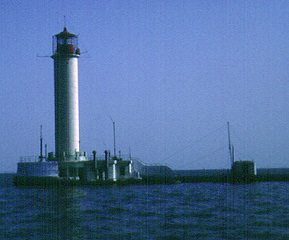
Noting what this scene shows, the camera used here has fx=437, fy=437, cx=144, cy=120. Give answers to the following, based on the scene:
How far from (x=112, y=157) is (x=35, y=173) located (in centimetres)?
1245

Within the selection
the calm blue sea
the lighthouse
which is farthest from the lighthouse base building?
the calm blue sea

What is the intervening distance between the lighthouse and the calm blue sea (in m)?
21.0

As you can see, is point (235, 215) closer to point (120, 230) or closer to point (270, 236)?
point (270, 236)

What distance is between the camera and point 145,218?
3253cm

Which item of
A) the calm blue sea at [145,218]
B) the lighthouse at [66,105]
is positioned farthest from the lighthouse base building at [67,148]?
the calm blue sea at [145,218]

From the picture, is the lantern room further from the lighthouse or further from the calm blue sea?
the calm blue sea

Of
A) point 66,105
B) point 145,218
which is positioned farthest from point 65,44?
point 145,218

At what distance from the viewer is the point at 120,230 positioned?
2772cm

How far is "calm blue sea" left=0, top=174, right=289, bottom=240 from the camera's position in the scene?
2666cm

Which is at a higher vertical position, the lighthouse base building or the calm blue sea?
the lighthouse base building

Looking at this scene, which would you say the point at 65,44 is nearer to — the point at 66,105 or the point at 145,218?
the point at 66,105

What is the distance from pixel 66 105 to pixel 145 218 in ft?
125

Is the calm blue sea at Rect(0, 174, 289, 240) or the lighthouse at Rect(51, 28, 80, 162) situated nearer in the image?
the calm blue sea at Rect(0, 174, 289, 240)

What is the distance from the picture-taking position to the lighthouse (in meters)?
67.2
